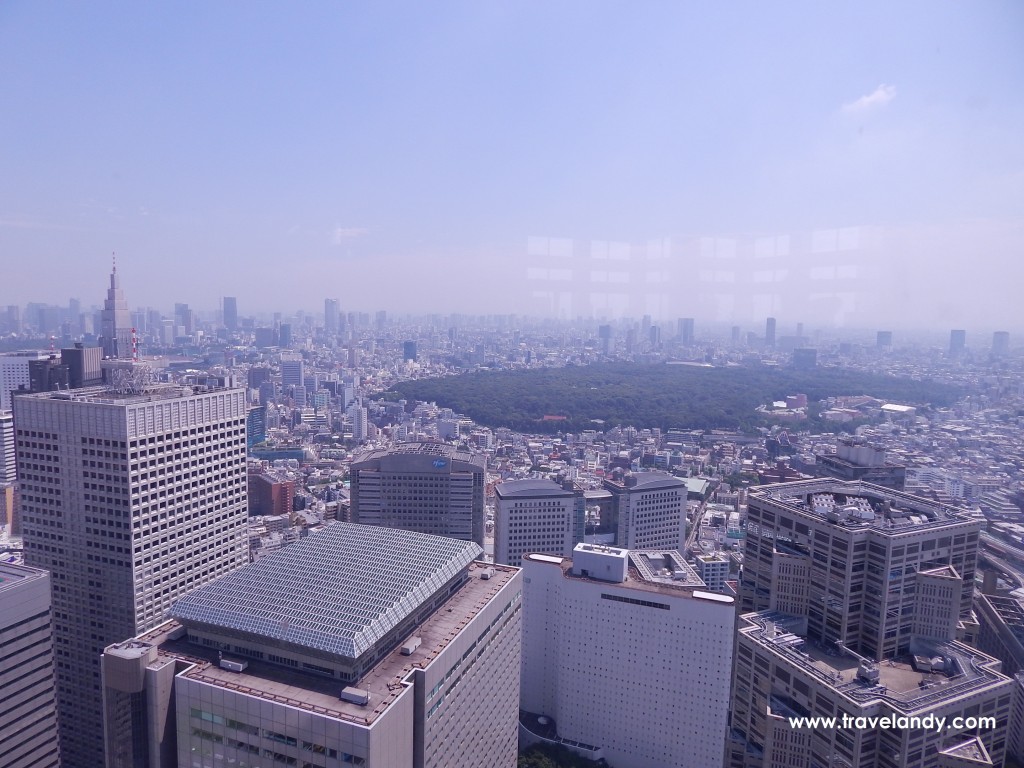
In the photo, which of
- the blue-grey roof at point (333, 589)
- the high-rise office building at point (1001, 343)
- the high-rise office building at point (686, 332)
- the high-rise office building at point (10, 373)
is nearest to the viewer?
the blue-grey roof at point (333, 589)

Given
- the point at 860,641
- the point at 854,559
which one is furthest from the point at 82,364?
the point at 860,641

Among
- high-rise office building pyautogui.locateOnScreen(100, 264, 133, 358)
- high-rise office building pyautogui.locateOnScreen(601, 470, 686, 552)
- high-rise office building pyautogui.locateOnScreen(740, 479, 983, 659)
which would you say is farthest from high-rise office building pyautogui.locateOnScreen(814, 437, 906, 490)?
high-rise office building pyautogui.locateOnScreen(100, 264, 133, 358)

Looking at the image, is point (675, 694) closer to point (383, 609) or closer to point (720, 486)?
point (383, 609)

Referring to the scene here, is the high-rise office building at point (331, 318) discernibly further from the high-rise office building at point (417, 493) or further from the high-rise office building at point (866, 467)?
the high-rise office building at point (866, 467)

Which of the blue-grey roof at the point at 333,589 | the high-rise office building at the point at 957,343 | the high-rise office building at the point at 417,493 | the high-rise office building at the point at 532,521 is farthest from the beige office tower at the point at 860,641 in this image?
the high-rise office building at the point at 417,493

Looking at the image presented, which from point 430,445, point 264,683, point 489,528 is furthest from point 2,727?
point 489,528

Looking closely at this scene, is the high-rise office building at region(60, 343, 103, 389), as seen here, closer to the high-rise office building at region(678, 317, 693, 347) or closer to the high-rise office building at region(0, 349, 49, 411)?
the high-rise office building at region(0, 349, 49, 411)

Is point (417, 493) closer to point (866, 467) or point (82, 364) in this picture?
point (866, 467)
